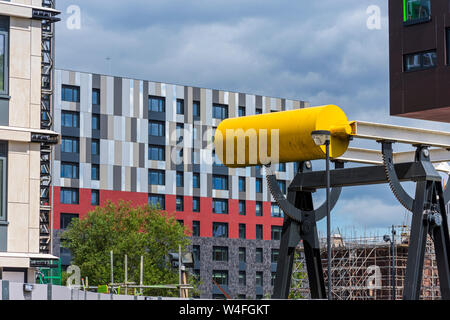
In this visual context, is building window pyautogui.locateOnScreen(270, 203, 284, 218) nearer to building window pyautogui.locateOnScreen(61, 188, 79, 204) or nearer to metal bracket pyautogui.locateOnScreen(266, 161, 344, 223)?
building window pyautogui.locateOnScreen(61, 188, 79, 204)

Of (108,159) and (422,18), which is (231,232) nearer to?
(108,159)

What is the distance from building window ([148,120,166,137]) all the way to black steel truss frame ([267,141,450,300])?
3210 inches

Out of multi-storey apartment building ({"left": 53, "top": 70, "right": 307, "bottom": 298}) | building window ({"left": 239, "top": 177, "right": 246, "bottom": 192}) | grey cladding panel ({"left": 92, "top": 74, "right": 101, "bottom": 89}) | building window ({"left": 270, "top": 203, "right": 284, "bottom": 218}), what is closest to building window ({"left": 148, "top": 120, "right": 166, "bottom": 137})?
multi-storey apartment building ({"left": 53, "top": 70, "right": 307, "bottom": 298})

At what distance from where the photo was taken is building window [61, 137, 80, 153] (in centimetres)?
9550

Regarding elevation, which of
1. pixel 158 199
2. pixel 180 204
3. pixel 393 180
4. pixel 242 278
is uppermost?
pixel 158 199

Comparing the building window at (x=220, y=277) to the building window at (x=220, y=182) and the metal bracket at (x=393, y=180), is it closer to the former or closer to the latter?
the building window at (x=220, y=182)

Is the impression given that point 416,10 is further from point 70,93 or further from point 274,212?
point 274,212

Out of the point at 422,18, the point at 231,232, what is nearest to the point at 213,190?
the point at 231,232

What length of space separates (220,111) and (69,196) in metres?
20.7

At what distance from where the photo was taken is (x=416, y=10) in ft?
133

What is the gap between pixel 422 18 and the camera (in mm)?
39688

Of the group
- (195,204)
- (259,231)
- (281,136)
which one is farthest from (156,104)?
(281,136)

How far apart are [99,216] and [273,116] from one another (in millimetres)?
61291
